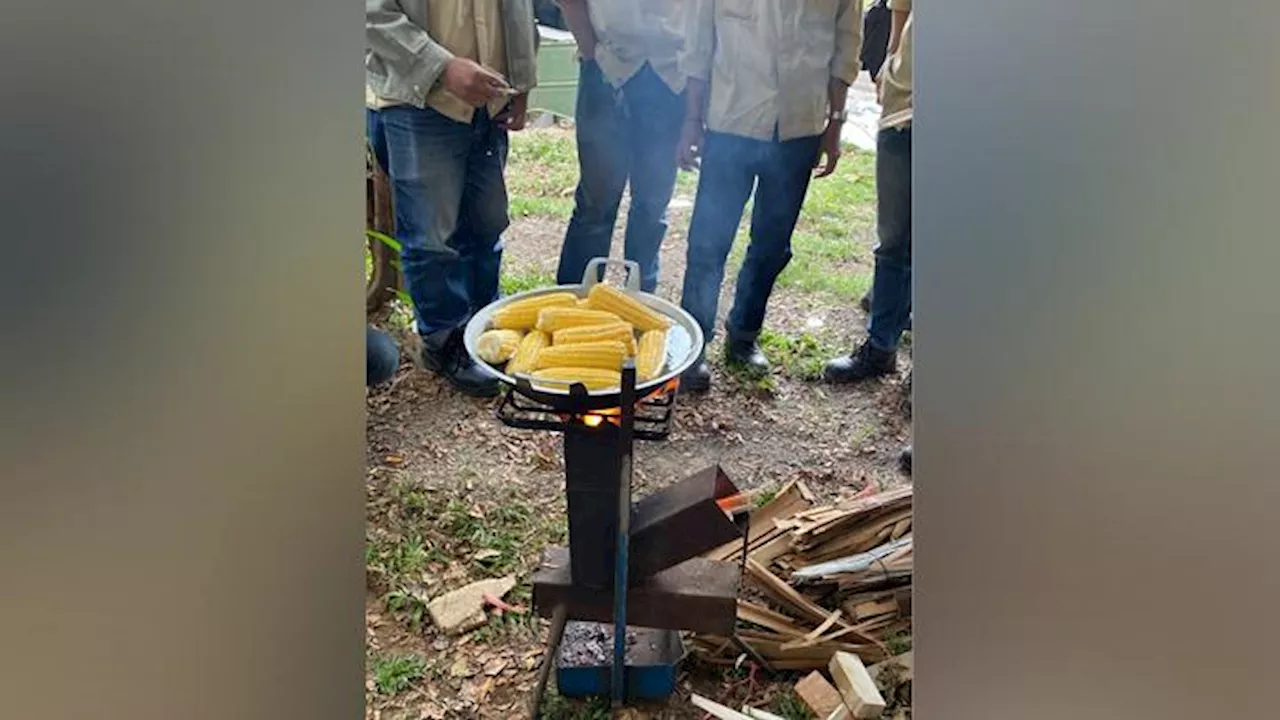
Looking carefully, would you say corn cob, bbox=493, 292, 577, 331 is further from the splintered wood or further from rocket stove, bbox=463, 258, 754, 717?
the splintered wood

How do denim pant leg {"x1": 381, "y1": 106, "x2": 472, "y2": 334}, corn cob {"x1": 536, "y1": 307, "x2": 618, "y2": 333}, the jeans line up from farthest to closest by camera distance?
denim pant leg {"x1": 381, "y1": 106, "x2": 472, "y2": 334}
the jeans
corn cob {"x1": 536, "y1": 307, "x2": 618, "y2": 333}

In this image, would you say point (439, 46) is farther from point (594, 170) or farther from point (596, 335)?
point (596, 335)

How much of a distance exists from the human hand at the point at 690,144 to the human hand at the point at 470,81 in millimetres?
781

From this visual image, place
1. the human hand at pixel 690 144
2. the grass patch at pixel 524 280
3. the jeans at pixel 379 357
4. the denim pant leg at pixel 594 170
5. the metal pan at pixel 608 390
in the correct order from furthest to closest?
the grass patch at pixel 524 280
the human hand at pixel 690 144
the denim pant leg at pixel 594 170
the jeans at pixel 379 357
the metal pan at pixel 608 390

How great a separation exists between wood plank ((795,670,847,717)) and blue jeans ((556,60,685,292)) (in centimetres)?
193

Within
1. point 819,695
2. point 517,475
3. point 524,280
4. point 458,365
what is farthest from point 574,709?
point 524,280

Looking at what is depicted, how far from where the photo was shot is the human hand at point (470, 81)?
313cm

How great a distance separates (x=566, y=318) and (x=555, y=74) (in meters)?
2.97

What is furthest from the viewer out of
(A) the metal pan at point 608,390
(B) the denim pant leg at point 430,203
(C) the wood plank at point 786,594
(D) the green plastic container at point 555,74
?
(D) the green plastic container at point 555,74

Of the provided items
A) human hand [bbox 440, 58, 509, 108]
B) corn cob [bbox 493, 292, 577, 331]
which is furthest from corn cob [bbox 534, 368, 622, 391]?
human hand [bbox 440, 58, 509, 108]

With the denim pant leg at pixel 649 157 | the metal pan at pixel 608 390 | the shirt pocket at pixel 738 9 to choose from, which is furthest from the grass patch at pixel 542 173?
the metal pan at pixel 608 390

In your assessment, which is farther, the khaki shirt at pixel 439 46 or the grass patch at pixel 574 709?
the khaki shirt at pixel 439 46

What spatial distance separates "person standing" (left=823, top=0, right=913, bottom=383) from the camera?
343cm

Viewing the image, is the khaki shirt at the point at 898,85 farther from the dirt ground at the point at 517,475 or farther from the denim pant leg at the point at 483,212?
the denim pant leg at the point at 483,212
